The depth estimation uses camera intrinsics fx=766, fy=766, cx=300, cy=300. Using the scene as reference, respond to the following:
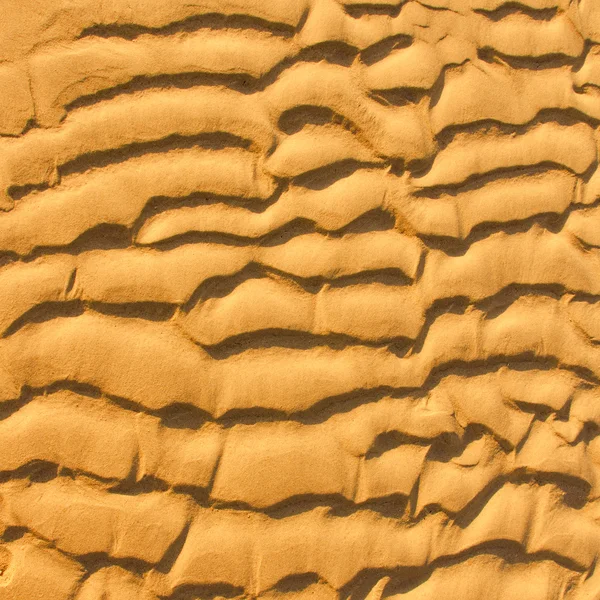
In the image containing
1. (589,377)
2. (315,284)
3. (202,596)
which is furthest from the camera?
(589,377)

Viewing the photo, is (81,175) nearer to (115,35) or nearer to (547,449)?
(115,35)

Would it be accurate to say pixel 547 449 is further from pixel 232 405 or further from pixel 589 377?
pixel 232 405

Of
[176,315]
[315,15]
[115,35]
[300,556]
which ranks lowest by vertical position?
[300,556]

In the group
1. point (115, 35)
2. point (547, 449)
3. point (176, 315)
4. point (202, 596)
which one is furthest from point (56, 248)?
point (547, 449)

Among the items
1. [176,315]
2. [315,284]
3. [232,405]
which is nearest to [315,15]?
[315,284]

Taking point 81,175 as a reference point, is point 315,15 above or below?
above

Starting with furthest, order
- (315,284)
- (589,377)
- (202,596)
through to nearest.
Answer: (589,377) < (315,284) < (202,596)

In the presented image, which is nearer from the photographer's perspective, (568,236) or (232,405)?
(232,405)
